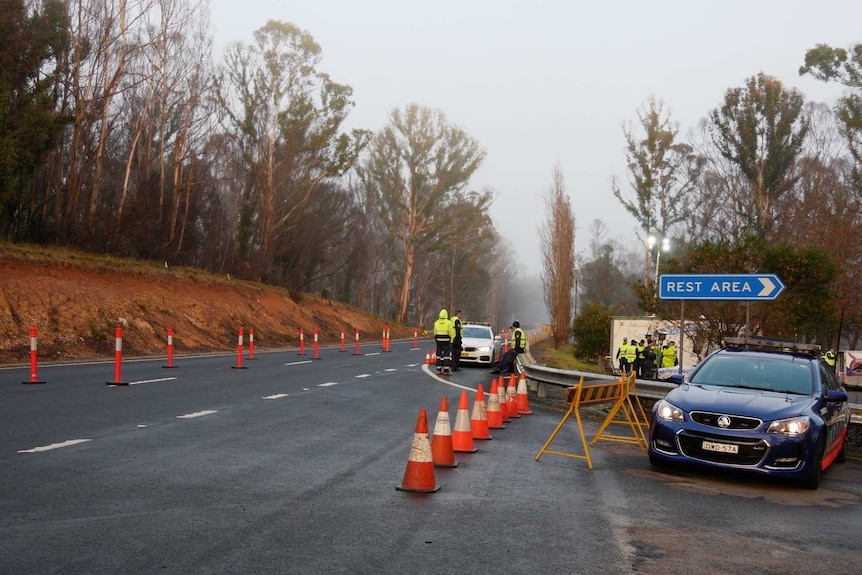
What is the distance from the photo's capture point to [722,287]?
17.0 m

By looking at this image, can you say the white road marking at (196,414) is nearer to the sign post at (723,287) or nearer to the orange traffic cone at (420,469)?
→ the orange traffic cone at (420,469)

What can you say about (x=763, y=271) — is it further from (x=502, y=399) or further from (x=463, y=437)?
(x=463, y=437)

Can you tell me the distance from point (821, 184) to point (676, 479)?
43206 millimetres

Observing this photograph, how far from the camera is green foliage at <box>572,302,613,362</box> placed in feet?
158

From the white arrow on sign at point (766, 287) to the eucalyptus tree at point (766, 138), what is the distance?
116 feet

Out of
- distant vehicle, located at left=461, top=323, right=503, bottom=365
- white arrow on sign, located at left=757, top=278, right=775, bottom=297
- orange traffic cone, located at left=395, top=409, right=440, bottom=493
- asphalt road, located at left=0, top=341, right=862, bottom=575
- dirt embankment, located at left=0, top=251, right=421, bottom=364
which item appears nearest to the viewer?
asphalt road, located at left=0, top=341, right=862, bottom=575

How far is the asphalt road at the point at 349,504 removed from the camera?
611 centimetres

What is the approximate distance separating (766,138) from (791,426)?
44.8 m

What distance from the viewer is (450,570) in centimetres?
588

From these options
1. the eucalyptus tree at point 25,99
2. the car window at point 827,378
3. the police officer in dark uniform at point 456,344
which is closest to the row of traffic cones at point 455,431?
the car window at point 827,378

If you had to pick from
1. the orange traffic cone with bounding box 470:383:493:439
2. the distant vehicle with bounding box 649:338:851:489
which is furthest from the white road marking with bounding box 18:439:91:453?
the distant vehicle with bounding box 649:338:851:489

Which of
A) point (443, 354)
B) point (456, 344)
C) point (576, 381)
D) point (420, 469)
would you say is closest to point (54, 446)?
point (420, 469)

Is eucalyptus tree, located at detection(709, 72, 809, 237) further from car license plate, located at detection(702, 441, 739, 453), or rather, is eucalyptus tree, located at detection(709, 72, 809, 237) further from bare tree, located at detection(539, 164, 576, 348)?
car license plate, located at detection(702, 441, 739, 453)

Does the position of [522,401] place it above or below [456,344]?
below
